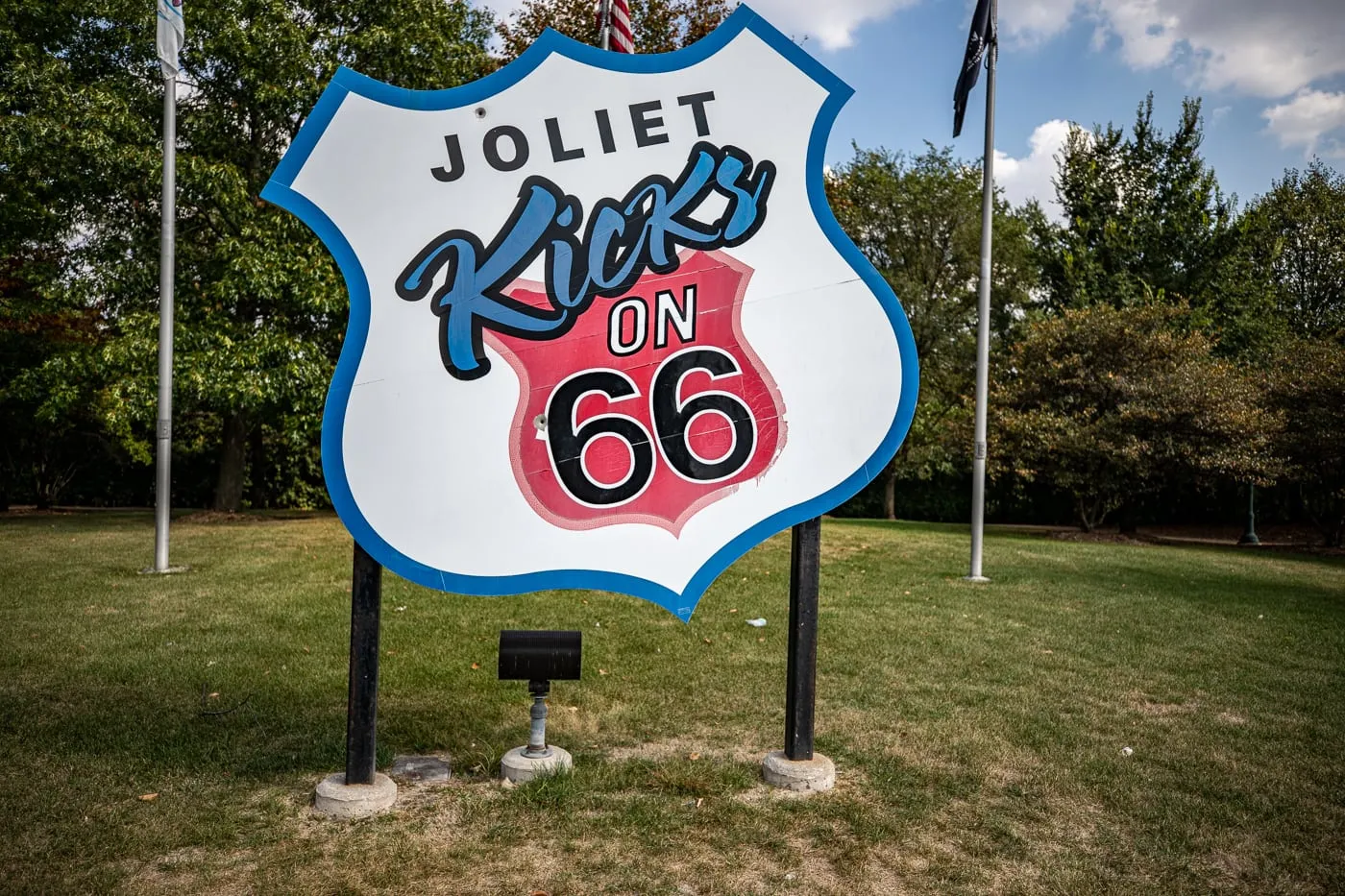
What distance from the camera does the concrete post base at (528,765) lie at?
4.89 m

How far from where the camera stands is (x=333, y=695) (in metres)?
6.45

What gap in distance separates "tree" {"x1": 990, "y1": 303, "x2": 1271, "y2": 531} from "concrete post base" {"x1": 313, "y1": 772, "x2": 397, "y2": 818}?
60.8 feet

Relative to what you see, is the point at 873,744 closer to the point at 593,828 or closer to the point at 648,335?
the point at 593,828

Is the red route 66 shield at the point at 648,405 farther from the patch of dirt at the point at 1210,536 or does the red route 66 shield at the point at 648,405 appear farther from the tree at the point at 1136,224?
the tree at the point at 1136,224

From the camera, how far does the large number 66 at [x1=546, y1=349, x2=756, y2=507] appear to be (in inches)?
185

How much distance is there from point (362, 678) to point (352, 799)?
0.53m

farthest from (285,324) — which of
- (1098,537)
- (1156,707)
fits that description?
(1098,537)

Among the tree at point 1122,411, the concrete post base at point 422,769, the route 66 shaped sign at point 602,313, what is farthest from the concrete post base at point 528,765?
the tree at point 1122,411

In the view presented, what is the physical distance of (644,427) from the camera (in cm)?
475

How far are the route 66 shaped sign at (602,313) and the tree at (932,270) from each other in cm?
2351

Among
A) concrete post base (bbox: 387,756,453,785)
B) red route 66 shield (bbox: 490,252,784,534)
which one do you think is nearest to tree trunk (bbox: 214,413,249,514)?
concrete post base (bbox: 387,756,453,785)

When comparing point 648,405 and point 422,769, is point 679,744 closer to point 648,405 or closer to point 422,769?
point 422,769

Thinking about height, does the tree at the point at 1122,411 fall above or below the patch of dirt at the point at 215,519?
above

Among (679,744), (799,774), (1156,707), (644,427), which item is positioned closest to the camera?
(644,427)
